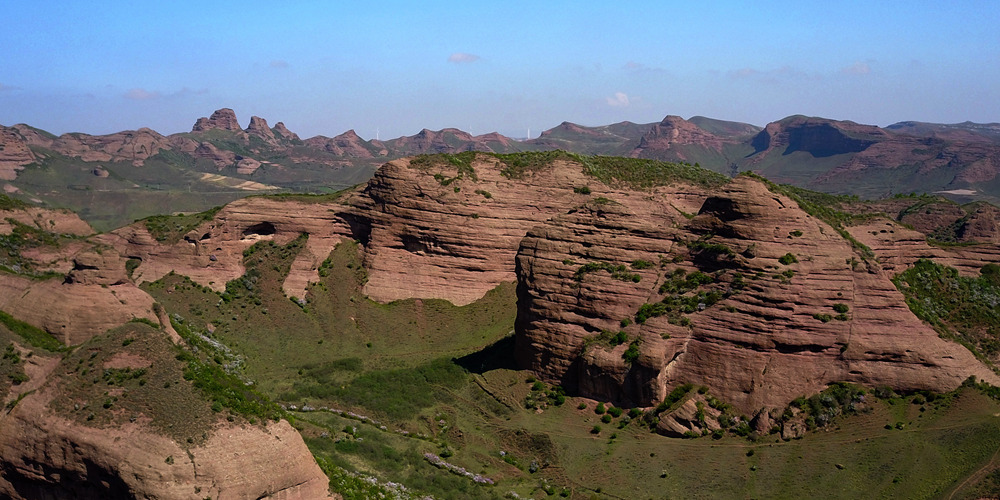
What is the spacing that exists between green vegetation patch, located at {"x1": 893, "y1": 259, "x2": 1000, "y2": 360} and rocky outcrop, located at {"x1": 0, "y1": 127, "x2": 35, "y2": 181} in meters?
161

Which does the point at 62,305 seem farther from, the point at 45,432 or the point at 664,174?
the point at 664,174

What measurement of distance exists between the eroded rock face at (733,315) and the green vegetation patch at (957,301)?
375 cm

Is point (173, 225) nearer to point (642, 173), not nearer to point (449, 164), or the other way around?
point (449, 164)

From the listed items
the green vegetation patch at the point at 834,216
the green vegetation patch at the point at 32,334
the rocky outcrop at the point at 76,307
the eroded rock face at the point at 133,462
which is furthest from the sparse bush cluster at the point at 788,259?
the green vegetation patch at the point at 32,334

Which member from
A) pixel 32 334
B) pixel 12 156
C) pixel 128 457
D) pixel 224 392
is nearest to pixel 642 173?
pixel 224 392

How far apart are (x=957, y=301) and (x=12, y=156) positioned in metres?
170

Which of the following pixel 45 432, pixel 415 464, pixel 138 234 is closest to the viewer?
pixel 45 432

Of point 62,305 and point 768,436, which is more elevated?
point 62,305

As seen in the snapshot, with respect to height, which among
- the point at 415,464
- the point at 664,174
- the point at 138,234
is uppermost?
the point at 664,174

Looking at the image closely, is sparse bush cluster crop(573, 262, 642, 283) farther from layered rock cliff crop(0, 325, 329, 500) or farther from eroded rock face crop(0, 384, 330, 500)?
eroded rock face crop(0, 384, 330, 500)

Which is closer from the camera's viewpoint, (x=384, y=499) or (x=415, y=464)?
(x=384, y=499)

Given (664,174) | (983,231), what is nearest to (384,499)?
(664,174)

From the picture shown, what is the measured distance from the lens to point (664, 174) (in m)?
74.8

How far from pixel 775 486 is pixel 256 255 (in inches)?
1768
